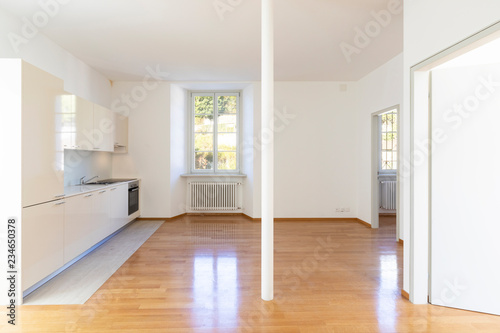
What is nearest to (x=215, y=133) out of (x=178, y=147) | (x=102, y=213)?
(x=178, y=147)

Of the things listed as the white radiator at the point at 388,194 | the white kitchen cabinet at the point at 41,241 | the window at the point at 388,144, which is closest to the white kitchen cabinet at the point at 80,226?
the white kitchen cabinet at the point at 41,241

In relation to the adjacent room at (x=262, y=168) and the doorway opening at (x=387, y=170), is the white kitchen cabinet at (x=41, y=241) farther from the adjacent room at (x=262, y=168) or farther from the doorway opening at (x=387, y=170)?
the doorway opening at (x=387, y=170)

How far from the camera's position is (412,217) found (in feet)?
8.23

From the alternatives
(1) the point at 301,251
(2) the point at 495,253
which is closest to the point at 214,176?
(1) the point at 301,251

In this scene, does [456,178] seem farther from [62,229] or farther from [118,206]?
[118,206]

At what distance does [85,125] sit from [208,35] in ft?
7.02

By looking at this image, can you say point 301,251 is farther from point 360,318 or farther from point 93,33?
point 93,33

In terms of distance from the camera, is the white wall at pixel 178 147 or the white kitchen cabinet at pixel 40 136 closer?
the white kitchen cabinet at pixel 40 136

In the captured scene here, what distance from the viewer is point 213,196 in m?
6.14

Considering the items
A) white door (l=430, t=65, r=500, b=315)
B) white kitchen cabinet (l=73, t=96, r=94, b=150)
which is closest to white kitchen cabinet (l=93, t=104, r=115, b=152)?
white kitchen cabinet (l=73, t=96, r=94, b=150)

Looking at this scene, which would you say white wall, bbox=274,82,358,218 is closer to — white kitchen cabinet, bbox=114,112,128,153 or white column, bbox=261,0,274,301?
white kitchen cabinet, bbox=114,112,128,153

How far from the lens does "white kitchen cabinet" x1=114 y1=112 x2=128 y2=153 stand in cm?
516

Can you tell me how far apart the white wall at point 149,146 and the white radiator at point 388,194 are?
473cm

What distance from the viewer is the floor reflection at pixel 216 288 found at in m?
2.28
